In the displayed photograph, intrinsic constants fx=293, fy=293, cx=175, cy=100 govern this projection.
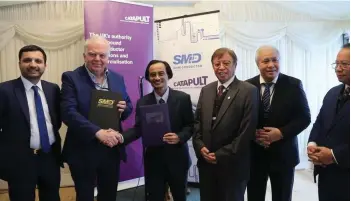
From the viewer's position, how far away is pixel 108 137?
200 centimetres

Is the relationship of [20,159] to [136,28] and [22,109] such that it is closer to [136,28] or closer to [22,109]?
[22,109]

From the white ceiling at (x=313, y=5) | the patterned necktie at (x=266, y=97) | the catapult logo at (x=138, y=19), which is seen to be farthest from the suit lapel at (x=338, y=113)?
the white ceiling at (x=313, y=5)

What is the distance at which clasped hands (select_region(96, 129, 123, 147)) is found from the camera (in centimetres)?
199

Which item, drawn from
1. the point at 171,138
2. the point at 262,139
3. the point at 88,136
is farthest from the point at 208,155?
the point at 88,136

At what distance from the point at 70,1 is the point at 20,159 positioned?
276 cm

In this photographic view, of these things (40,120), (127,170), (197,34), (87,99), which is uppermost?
(197,34)

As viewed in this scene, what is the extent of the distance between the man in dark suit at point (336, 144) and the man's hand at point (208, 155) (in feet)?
→ 1.98

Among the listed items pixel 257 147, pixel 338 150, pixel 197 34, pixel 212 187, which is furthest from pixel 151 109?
pixel 197 34

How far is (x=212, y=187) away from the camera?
6.59ft

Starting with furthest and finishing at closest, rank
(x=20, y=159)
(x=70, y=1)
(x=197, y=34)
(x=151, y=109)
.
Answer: (x=70, y=1), (x=197, y=34), (x=151, y=109), (x=20, y=159)

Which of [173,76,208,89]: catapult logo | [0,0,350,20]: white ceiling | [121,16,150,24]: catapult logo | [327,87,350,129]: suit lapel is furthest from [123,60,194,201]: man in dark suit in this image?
[0,0,350,20]: white ceiling

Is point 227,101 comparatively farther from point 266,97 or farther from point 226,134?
point 266,97

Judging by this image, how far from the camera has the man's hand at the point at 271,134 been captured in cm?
209

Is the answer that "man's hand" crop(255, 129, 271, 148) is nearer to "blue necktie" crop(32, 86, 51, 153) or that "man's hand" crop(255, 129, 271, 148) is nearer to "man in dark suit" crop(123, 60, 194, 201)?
"man in dark suit" crop(123, 60, 194, 201)
